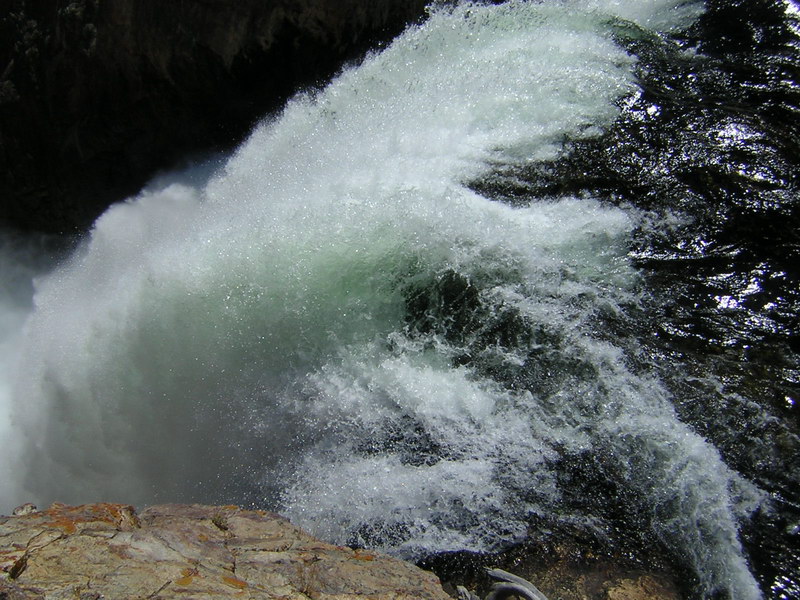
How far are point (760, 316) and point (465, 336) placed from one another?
1.64 m

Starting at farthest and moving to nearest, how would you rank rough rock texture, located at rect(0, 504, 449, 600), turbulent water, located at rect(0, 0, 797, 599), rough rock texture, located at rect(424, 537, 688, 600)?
1. turbulent water, located at rect(0, 0, 797, 599)
2. rough rock texture, located at rect(424, 537, 688, 600)
3. rough rock texture, located at rect(0, 504, 449, 600)

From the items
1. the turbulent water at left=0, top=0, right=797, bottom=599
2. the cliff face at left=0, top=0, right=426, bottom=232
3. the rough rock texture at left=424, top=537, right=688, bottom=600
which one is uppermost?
the cliff face at left=0, top=0, right=426, bottom=232

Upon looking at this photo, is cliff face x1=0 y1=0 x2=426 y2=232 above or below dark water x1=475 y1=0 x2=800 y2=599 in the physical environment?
above

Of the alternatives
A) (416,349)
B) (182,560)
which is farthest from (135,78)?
(182,560)

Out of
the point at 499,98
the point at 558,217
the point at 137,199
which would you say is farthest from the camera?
the point at 137,199

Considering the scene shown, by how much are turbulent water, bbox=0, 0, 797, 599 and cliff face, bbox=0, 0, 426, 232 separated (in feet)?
1.93

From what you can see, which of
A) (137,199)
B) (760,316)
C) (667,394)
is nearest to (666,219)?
(760,316)

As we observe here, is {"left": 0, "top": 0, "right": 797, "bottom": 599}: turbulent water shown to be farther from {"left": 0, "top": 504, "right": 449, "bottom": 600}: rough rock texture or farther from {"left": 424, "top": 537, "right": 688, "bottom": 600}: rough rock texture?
{"left": 0, "top": 504, "right": 449, "bottom": 600}: rough rock texture

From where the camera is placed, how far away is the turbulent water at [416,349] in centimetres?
259

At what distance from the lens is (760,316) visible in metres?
3.20

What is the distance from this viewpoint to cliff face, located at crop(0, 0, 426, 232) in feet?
15.2

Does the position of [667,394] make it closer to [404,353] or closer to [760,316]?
[760,316]

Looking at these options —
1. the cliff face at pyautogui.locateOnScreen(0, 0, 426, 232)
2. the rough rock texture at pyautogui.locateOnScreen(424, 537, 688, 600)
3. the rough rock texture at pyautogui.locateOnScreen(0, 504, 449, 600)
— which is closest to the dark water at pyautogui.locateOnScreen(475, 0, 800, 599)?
the rough rock texture at pyautogui.locateOnScreen(424, 537, 688, 600)

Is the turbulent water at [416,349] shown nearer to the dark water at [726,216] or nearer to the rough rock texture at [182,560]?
the dark water at [726,216]
